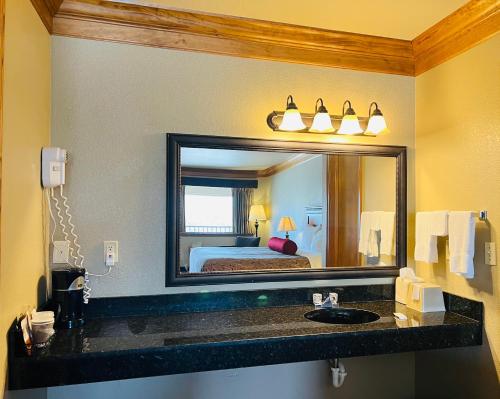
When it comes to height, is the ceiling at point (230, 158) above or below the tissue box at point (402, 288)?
above

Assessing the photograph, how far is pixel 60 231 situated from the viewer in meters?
1.95

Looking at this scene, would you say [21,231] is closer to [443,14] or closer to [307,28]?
[307,28]

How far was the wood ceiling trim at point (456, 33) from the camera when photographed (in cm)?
192

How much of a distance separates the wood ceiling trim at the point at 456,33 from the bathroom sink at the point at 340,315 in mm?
1545

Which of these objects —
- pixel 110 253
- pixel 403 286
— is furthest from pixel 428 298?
pixel 110 253

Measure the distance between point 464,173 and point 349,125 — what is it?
67cm

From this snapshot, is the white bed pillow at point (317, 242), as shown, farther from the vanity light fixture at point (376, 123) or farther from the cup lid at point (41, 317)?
the cup lid at point (41, 317)

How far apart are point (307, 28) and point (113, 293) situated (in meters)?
1.83

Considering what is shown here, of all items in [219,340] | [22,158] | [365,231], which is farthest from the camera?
[365,231]

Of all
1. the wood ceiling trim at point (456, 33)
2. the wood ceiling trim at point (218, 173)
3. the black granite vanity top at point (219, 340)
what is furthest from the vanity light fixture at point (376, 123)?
the black granite vanity top at point (219, 340)

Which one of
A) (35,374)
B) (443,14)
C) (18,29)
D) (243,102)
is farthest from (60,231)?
(443,14)

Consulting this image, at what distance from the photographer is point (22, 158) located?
1517mm

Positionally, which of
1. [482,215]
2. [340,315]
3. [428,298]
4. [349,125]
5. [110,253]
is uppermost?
[349,125]

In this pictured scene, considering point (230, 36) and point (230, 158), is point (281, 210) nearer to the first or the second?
point (230, 158)
